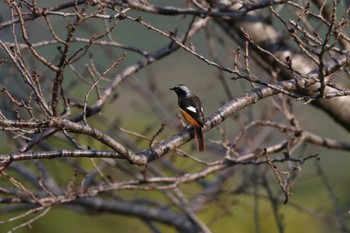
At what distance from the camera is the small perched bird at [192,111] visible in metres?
4.26

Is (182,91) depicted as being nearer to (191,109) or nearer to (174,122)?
(191,109)

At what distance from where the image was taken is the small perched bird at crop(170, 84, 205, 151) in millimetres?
4263

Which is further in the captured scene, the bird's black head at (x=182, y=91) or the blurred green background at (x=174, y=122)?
the blurred green background at (x=174, y=122)

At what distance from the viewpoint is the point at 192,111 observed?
484 cm

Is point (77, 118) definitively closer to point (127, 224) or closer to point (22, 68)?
point (22, 68)

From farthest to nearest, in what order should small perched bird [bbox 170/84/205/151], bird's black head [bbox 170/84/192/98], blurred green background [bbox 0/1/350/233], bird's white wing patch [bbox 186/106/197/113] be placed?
blurred green background [bbox 0/1/350/233] → bird's black head [bbox 170/84/192/98] → bird's white wing patch [bbox 186/106/197/113] → small perched bird [bbox 170/84/205/151]

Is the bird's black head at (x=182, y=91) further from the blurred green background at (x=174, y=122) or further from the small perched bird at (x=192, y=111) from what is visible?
the blurred green background at (x=174, y=122)

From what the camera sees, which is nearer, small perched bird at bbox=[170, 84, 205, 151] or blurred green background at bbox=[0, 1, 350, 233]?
small perched bird at bbox=[170, 84, 205, 151]

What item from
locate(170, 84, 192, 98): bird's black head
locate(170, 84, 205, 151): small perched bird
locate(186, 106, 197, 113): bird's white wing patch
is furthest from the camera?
locate(170, 84, 192, 98): bird's black head

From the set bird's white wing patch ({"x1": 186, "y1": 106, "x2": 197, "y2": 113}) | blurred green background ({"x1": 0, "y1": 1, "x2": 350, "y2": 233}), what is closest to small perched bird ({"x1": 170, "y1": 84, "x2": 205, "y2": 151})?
bird's white wing patch ({"x1": 186, "y1": 106, "x2": 197, "y2": 113})

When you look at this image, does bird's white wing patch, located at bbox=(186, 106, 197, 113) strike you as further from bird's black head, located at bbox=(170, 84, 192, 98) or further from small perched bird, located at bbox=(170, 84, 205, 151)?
bird's black head, located at bbox=(170, 84, 192, 98)

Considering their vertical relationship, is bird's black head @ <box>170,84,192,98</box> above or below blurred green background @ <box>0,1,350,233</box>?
below

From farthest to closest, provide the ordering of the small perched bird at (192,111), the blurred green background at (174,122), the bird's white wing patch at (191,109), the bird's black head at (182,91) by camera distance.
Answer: the blurred green background at (174,122)
the bird's black head at (182,91)
the bird's white wing patch at (191,109)
the small perched bird at (192,111)

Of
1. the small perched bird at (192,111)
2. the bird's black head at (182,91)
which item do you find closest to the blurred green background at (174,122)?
the bird's black head at (182,91)
